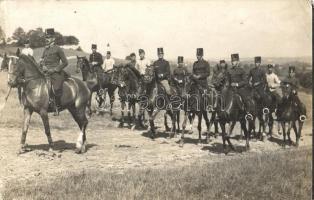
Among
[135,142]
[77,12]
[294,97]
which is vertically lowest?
[135,142]

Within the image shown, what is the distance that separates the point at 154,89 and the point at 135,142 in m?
1.93

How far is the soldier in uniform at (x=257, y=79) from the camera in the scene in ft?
51.8

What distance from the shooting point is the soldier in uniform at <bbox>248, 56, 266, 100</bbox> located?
51.8 ft

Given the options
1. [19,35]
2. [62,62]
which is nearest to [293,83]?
[62,62]

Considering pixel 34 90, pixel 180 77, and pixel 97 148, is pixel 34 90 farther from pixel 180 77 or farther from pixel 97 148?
pixel 180 77

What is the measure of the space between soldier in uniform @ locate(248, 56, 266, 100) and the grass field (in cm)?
592

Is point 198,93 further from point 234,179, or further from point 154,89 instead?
point 234,179

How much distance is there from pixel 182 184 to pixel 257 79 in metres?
8.17

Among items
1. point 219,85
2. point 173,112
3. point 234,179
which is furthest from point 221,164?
point 173,112

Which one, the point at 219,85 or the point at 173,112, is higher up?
the point at 219,85

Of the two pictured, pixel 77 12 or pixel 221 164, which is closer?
pixel 221 164

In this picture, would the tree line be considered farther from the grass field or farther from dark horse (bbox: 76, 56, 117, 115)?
the grass field

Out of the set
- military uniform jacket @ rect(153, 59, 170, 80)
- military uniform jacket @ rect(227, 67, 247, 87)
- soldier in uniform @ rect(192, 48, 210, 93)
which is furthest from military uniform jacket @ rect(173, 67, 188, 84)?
military uniform jacket @ rect(227, 67, 247, 87)

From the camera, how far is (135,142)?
14.7 m
